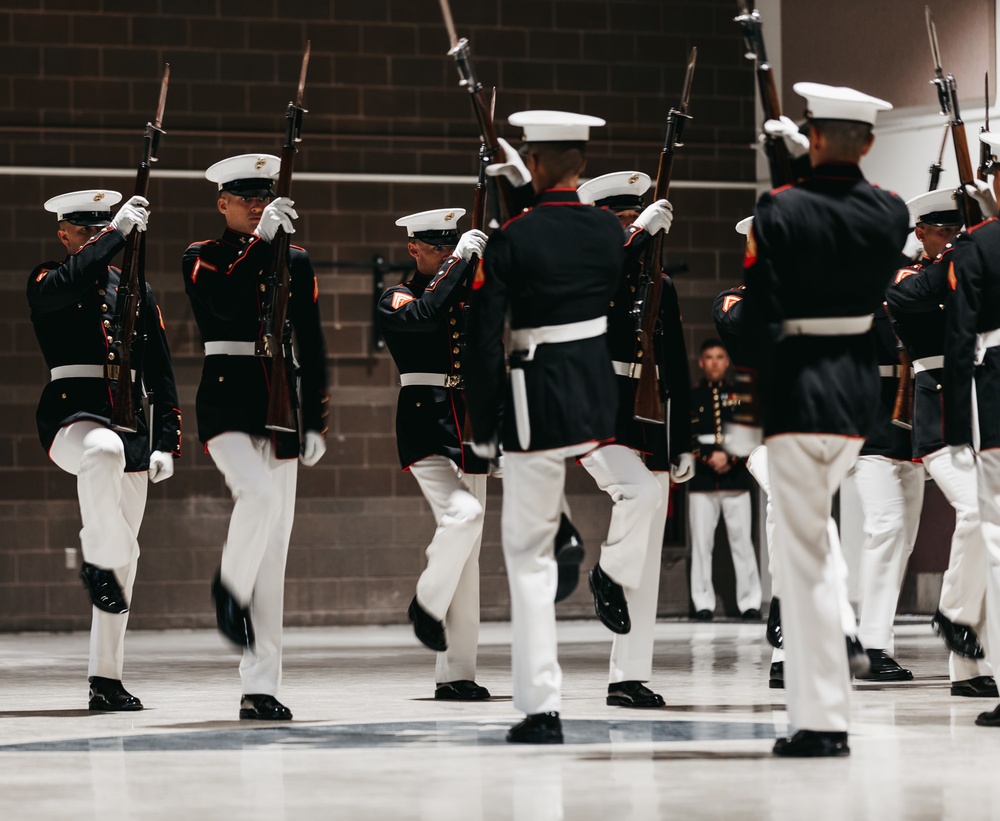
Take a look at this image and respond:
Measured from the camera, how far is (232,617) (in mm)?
5488

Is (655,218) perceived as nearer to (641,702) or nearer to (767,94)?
(767,94)

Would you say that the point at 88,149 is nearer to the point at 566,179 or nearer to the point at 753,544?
the point at 753,544

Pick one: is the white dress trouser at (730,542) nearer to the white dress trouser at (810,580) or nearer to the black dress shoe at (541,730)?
the black dress shoe at (541,730)

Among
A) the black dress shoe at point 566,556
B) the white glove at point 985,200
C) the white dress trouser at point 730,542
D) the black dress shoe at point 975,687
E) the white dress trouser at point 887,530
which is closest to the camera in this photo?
the black dress shoe at point 566,556

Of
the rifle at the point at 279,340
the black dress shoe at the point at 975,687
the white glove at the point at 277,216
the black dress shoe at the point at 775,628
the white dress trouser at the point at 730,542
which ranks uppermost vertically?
the white glove at the point at 277,216

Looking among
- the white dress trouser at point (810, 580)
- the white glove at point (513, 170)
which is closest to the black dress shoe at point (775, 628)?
the white dress trouser at point (810, 580)

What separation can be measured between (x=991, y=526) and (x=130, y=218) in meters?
3.09

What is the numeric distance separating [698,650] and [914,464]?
6.10 feet

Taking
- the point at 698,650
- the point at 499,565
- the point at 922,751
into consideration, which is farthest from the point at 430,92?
the point at 922,751

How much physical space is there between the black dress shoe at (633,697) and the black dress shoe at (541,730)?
1032 mm

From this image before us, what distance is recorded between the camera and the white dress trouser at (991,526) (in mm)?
5090

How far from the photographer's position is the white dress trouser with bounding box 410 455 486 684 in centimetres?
620

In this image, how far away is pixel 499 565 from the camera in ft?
35.8

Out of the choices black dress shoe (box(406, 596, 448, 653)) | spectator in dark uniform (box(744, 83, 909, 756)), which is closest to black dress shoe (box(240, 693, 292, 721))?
black dress shoe (box(406, 596, 448, 653))
